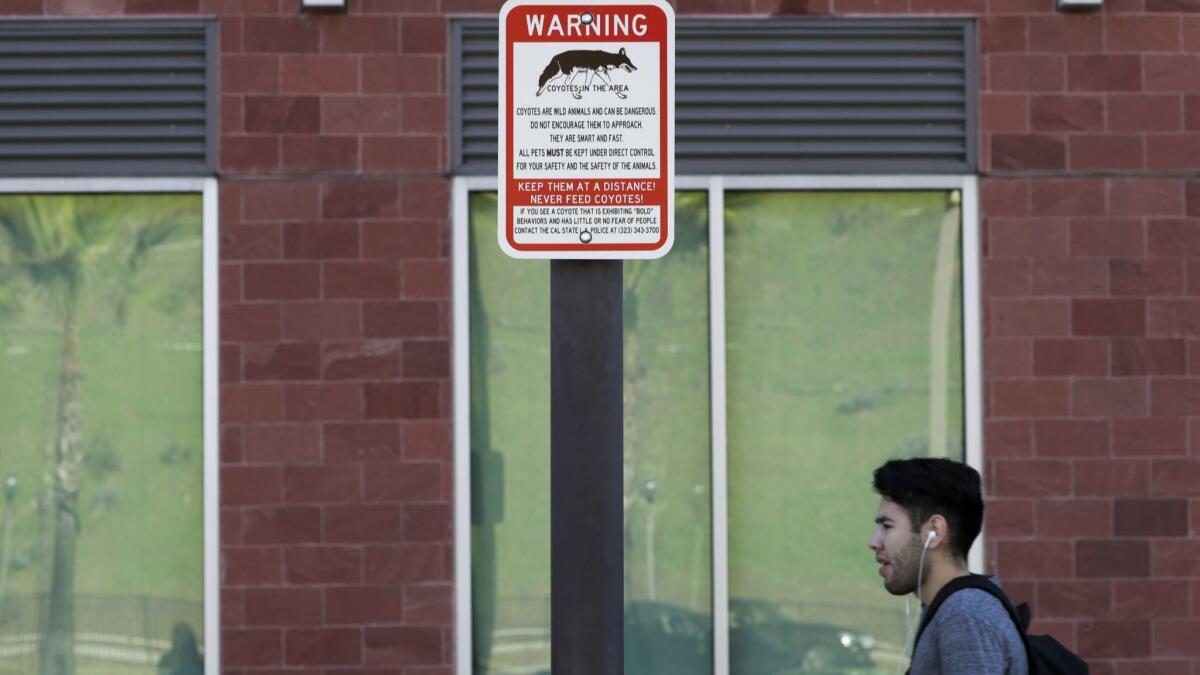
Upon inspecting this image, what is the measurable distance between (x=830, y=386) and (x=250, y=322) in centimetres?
268

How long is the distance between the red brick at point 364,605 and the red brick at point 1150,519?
3.29 m

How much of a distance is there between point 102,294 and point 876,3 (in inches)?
150

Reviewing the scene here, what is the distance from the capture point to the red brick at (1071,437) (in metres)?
7.98

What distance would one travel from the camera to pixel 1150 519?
7973mm

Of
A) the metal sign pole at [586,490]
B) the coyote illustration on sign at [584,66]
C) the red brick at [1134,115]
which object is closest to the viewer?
the metal sign pole at [586,490]

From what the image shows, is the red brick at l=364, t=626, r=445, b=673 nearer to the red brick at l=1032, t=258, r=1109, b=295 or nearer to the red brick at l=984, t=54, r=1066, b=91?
the red brick at l=1032, t=258, r=1109, b=295

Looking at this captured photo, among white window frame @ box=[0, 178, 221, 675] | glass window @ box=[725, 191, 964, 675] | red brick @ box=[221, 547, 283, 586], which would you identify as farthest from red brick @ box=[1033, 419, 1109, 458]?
white window frame @ box=[0, 178, 221, 675]

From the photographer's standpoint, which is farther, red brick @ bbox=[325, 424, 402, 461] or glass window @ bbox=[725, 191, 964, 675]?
glass window @ bbox=[725, 191, 964, 675]

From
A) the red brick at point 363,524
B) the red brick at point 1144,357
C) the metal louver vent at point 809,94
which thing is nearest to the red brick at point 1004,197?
the metal louver vent at point 809,94

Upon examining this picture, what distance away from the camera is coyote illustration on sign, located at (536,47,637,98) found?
12.8ft

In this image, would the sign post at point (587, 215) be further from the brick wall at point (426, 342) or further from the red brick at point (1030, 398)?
the red brick at point (1030, 398)

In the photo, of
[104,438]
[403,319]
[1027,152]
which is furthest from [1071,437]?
[104,438]

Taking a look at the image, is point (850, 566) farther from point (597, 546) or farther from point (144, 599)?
point (597, 546)

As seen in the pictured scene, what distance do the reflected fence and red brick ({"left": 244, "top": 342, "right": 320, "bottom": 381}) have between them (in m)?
1.11
